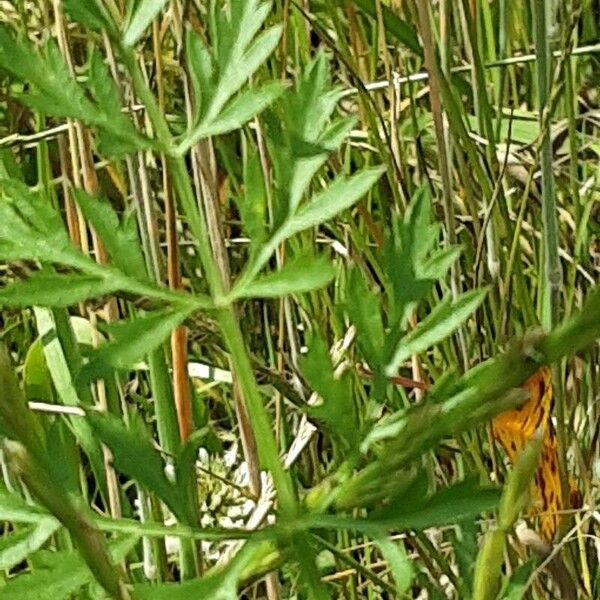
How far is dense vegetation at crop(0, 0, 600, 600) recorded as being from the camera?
0.57m

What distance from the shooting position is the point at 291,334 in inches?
43.9

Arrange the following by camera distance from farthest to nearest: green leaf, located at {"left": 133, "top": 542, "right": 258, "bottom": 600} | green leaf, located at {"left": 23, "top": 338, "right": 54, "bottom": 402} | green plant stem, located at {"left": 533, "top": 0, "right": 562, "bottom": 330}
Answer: green leaf, located at {"left": 23, "top": 338, "right": 54, "bottom": 402}, green plant stem, located at {"left": 533, "top": 0, "right": 562, "bottom": 330}, green leaf, located at {"left": 133, "top": 542, "right": 258, "bottom": 600}

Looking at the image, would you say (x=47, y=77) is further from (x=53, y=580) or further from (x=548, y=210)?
(x=548, y=210)

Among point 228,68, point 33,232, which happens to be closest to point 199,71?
point 228,68

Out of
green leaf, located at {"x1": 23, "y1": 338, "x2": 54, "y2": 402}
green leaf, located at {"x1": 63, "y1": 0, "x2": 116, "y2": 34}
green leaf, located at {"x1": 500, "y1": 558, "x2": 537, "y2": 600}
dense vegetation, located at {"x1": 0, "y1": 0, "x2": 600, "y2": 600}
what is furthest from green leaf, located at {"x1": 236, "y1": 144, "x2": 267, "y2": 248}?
green leaf, located at {"x1": 23, "y1": 338, "x2": 54, "y2": 402}

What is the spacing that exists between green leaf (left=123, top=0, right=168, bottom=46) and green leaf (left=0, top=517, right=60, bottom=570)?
257 millimetres

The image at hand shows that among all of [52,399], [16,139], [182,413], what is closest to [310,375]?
[182,413]

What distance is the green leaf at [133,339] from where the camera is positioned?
2.00ft

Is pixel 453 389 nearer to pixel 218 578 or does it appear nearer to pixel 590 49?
pixel 218 578

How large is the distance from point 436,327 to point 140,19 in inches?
9.0

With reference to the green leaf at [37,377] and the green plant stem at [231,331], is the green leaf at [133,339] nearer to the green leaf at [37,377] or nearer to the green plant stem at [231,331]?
the green plant stem at [231,331]

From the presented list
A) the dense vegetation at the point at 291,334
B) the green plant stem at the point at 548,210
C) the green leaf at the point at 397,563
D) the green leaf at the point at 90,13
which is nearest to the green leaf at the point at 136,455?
the dense vegetation at the point at 291,334

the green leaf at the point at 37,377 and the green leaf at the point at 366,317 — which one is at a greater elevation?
the green leaf at the point at 366,317

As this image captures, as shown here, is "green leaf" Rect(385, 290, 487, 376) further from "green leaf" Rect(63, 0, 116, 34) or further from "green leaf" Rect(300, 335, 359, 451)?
"green leaf" Rect(63, 0, 116, 34)
